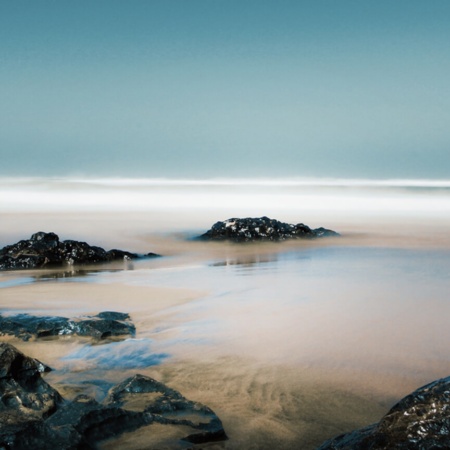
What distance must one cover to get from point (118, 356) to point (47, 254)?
4193 millimetres

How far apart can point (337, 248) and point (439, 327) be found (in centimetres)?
507

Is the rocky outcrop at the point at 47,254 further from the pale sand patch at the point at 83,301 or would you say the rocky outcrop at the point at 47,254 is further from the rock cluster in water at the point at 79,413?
the rock cluster in water at the point at 79,413

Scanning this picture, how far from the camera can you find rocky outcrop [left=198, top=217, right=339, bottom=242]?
33.2 ft

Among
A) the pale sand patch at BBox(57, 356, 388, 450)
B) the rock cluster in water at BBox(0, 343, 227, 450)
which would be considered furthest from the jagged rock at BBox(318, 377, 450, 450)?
the rock cluster in water at BBox(0, 343, 227, 450)

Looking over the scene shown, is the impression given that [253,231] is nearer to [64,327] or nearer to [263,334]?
[263,334]

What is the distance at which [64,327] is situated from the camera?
13.4 ft

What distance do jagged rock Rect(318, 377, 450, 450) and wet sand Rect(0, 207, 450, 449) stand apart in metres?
0.56

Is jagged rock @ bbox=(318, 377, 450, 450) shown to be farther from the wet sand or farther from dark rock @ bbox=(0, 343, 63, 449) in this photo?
dark rock @ bbox=(0, 343, 63, 449)

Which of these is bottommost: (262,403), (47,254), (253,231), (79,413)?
(262,403)

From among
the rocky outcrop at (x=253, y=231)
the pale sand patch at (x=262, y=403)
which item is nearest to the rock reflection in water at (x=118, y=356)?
the pale sand patch at (x=262, y=403)

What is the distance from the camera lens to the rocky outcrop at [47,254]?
7.37m

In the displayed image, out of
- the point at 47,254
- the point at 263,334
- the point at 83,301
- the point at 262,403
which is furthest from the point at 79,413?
the point at 47,254

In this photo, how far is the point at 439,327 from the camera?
4.41 m

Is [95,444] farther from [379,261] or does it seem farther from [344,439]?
[379,261]
